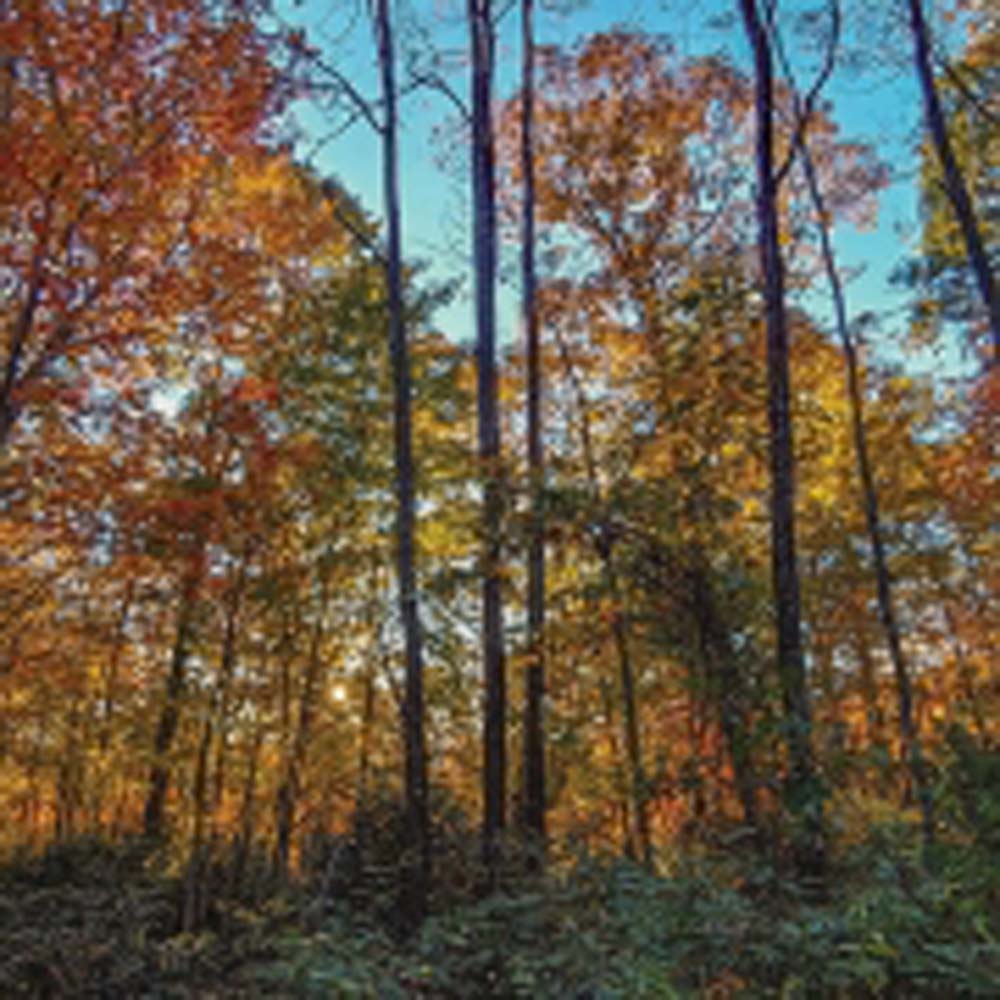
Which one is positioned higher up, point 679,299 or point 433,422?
point 433,422

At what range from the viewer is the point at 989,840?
2.73 m

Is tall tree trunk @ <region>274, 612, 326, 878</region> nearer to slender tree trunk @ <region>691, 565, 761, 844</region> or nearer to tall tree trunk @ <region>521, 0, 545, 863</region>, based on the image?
tall tree trunk @ <region>521, 0, 545, 863</region>

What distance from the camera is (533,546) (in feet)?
18.9

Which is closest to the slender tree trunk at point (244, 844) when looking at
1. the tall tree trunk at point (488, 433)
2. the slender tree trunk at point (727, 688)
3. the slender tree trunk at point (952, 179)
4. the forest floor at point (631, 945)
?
the forest floor at point (631, 945)

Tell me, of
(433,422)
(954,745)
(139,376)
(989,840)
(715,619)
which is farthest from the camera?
(433,422)

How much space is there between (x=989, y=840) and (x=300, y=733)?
8.46 metres

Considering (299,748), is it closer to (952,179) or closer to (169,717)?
(169,717)

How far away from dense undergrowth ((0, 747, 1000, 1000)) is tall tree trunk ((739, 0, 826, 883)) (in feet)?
0.95

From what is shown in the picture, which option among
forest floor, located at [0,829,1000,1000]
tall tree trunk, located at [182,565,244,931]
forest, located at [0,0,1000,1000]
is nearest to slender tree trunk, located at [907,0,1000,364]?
forest, located at [0,0,1000,1000]

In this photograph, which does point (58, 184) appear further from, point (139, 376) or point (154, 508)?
point (154, 508)

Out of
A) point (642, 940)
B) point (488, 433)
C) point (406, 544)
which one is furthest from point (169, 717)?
point (642, 940)

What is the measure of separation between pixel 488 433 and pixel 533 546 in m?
1.84

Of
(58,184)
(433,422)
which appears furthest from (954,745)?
(433,422)

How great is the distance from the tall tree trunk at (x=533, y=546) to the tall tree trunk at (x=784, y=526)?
172cm
